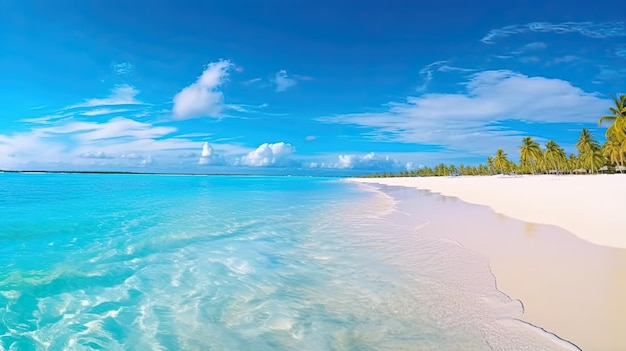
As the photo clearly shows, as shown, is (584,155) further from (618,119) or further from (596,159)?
(618,119)

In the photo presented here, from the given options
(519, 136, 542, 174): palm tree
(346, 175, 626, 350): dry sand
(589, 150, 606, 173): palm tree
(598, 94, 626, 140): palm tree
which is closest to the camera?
(346, 175, 626, 350): dry sand

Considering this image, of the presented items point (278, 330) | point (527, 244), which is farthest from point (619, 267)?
point (278, 330)

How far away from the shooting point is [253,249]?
10.7m

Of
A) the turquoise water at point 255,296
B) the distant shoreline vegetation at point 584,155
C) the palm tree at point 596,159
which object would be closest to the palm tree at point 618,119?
the distant shoreline vegetation at point 584,155

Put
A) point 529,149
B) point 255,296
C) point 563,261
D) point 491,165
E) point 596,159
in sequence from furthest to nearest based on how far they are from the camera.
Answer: point 491,165 < point 529,149 < point 596,159 < point 563,261 < point 255,296

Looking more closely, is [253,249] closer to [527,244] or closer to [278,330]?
[278,330]

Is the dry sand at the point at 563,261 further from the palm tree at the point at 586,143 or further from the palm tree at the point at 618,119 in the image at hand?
the palm tree at the point at 586,143

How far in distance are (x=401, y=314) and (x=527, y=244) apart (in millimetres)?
6358

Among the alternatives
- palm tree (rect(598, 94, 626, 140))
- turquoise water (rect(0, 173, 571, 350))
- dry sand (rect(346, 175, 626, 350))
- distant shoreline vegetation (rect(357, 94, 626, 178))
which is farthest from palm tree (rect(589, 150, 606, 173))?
turquoise water (rect(0, 173, 571, 350))

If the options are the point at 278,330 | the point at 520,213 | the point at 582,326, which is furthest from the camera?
the point at 520,213

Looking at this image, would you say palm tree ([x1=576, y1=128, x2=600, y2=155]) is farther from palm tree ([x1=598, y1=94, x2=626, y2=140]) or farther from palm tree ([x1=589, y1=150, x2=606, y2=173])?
palm tree ([x1=598, y1=94, x2=626, y2=140])

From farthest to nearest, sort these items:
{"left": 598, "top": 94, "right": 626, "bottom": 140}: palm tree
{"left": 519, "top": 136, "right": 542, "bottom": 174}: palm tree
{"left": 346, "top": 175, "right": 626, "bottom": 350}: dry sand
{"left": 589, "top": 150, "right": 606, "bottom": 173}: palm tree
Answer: {"left": 519, "top": 136, "right": 542, "bottom": 174}: palm tree → {"left": 589, "top": 150, "right": 606, "bottom": 173}: palm tree → {"left": 598, "top": 94, "right": 626, "bottom": 140}: palm tree → {"left": 346, "top": 175, "right": 626, "bottom": 350}: dry sand

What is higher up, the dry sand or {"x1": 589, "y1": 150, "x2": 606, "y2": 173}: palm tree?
{"x1": 589, "y1": 150, "x2": 606, "y2": 173}: palm tree

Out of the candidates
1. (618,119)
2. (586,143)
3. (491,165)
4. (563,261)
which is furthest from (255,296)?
(491,165)
